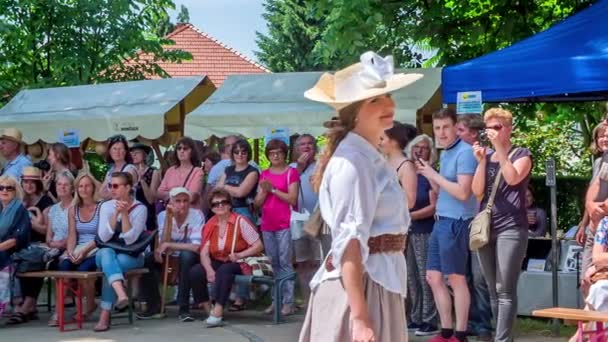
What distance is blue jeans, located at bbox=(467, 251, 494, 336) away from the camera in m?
8.53

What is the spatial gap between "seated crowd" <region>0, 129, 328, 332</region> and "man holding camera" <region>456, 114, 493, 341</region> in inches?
76.1

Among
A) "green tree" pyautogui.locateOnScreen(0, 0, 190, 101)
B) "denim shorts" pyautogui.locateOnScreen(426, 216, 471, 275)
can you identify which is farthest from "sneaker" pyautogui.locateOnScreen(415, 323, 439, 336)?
"green tree" pyautogui.locateOnScreen(0, 0, 190, 101)

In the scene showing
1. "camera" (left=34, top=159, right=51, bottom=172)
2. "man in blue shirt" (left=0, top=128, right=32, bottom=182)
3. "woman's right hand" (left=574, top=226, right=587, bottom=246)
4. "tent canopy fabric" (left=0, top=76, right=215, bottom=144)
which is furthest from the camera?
"tent canopy fabric" (left=0, top=76, right=215, bottom=144)

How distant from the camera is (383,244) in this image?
4305mm

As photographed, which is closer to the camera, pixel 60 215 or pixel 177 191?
pixel 177 191

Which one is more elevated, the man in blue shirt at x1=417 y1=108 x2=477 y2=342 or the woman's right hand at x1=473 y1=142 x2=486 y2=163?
the woman's right hand at x1=473 y1=142 x2=486 y2=163

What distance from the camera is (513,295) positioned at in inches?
286

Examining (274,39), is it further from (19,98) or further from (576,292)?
(576,292)

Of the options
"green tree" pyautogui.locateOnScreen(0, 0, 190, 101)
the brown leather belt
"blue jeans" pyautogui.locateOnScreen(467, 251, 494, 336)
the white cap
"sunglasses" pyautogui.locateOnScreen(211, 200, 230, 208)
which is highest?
"green tree" pyautogui.locateOnScreen(0, 0, 190, 101)

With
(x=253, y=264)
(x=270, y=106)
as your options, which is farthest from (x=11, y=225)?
(x=270, y=106)

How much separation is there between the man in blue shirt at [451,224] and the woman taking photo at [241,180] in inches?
113

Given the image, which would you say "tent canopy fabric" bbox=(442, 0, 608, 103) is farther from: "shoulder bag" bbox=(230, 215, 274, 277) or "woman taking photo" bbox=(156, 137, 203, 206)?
"woman taking photo" bbox=(156, 137, 203, 206)

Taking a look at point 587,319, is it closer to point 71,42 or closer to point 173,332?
point 173,332

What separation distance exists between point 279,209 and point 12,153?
3727 mm
